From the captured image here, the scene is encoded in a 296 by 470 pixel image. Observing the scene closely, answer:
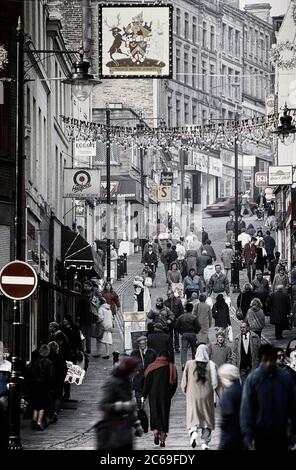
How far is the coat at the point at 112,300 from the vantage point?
36.6 meters

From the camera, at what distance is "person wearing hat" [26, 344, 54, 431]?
24297 millimetres

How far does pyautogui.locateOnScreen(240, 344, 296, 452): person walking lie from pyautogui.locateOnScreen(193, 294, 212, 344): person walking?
16006mm

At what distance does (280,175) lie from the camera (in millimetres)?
48000

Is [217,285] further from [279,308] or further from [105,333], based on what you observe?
[105,333]

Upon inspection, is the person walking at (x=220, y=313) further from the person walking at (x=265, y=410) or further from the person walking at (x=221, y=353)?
the person walking at (x=265, y=410)

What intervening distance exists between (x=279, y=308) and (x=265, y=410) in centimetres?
2104

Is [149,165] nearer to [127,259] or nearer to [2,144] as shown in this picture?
[127,259]

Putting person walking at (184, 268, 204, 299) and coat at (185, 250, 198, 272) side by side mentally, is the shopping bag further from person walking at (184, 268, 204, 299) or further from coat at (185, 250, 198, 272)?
coat at (185, 250, 198, 272)

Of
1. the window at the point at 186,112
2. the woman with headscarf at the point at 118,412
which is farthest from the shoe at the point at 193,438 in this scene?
the window at the point at 186,112

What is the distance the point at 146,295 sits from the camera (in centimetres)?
3731

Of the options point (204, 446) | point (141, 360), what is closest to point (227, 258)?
point (141, 360)

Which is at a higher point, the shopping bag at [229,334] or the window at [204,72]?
the window at [204,72]

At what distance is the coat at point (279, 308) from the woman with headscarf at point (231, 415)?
62.5ft
